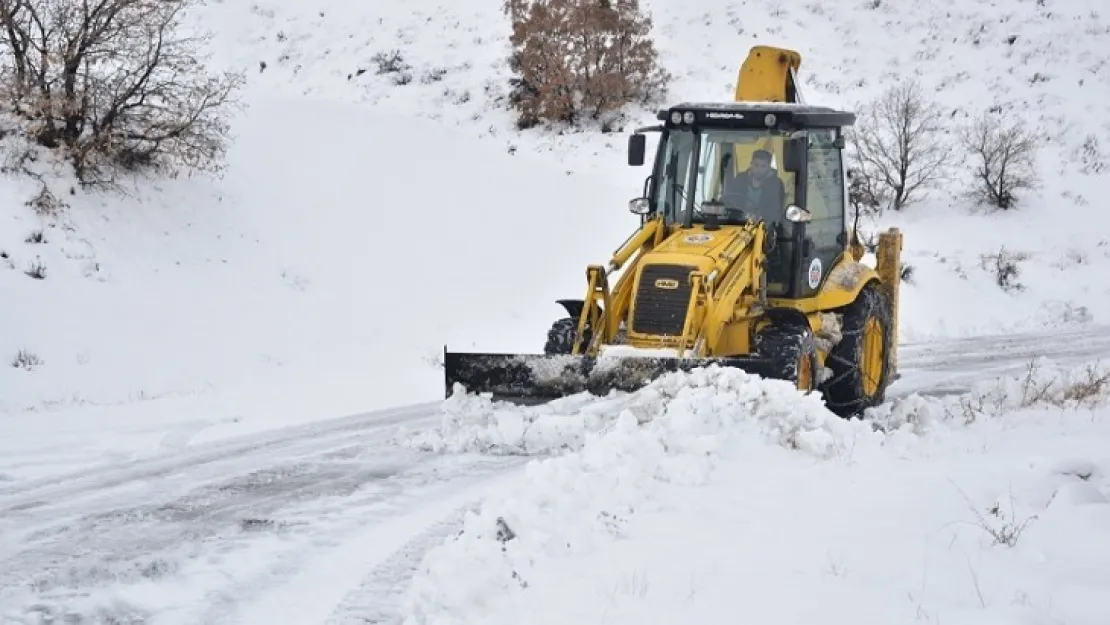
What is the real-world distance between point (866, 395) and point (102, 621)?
281 inches

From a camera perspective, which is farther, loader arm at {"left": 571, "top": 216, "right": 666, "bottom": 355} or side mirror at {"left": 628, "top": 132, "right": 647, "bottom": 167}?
side mirror at {"left": 628, "top": 132, "right": 647, "bottom": 167}

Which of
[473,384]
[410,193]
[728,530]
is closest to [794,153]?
[473,384]

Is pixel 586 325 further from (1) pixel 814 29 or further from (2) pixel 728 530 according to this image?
(1) pixel 814 29

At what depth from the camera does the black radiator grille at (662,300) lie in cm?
856

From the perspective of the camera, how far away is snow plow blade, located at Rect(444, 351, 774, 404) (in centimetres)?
797

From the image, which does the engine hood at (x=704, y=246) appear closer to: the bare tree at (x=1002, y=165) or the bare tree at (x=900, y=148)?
the bare tree at (x=900, y=148)

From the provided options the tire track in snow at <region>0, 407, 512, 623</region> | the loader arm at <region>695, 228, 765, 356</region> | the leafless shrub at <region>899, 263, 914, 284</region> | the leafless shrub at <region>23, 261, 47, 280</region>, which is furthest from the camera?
the leafless shrub at <region>899, 263, 914, 284</region>

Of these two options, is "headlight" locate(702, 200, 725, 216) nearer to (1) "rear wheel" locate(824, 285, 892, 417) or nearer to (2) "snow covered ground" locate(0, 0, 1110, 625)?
(1) "rear wheel" locate(824, 285, 892, 417)

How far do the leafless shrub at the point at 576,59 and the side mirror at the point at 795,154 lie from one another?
19041 mm

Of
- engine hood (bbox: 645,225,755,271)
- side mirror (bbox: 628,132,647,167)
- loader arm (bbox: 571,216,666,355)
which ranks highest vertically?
side mirror (bbox: 628,132,647,167)

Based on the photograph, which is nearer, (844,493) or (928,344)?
(844,493)

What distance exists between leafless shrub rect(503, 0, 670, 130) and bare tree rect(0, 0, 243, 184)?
12.4 meters

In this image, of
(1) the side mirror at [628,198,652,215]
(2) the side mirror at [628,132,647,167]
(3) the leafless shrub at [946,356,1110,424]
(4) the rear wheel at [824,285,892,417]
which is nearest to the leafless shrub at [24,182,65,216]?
(1) the side mirror at [628,198,652,215]

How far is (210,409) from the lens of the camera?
1020 cm
